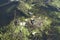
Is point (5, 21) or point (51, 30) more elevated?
point (5, 21)

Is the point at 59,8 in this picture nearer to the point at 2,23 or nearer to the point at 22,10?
the point at 22,10

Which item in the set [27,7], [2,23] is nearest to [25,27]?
[2,23]

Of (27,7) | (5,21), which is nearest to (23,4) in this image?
(27,7)

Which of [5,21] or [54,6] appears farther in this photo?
[54,6]

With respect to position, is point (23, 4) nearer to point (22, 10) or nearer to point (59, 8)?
point (22, 10)

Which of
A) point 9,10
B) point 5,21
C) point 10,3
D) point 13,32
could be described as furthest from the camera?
point 10,3

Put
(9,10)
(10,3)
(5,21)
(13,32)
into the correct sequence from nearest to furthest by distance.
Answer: (13,32), (5,21), (9,10), (10,3)
